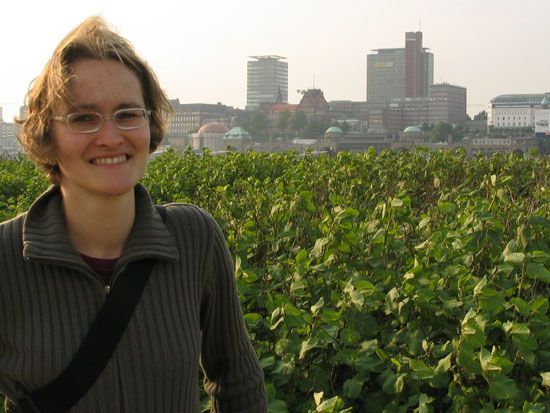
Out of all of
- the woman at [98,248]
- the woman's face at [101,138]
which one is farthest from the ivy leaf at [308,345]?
the woman's face at [101,138]

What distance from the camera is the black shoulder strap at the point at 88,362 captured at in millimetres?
1537

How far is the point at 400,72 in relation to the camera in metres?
142

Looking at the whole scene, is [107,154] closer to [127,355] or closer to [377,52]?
[127,355]

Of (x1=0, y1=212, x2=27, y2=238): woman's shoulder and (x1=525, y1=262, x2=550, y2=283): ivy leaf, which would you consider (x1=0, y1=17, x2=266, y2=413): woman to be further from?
(x1=525, y1=262, x2=550, y2=283): ivy leaf

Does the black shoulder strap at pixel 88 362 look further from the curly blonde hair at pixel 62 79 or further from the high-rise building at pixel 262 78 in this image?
the high-rise building at pixel 262 78

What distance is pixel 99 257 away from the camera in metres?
1.65

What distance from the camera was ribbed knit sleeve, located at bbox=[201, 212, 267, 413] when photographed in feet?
5.72

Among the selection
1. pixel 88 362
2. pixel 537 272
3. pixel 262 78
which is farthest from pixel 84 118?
pixel 262 78

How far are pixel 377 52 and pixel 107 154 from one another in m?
146

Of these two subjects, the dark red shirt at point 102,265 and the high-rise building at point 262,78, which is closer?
the dark red shirt at point 102,265

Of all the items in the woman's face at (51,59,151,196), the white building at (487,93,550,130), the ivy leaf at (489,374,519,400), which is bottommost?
the ivy leaf at (489,374,519,400)

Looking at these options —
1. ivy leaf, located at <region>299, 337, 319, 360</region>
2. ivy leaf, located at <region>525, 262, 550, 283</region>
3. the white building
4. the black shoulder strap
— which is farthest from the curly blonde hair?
the white building

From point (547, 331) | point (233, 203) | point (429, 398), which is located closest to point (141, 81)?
point (429, 398)

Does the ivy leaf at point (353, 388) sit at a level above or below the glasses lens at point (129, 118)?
below
